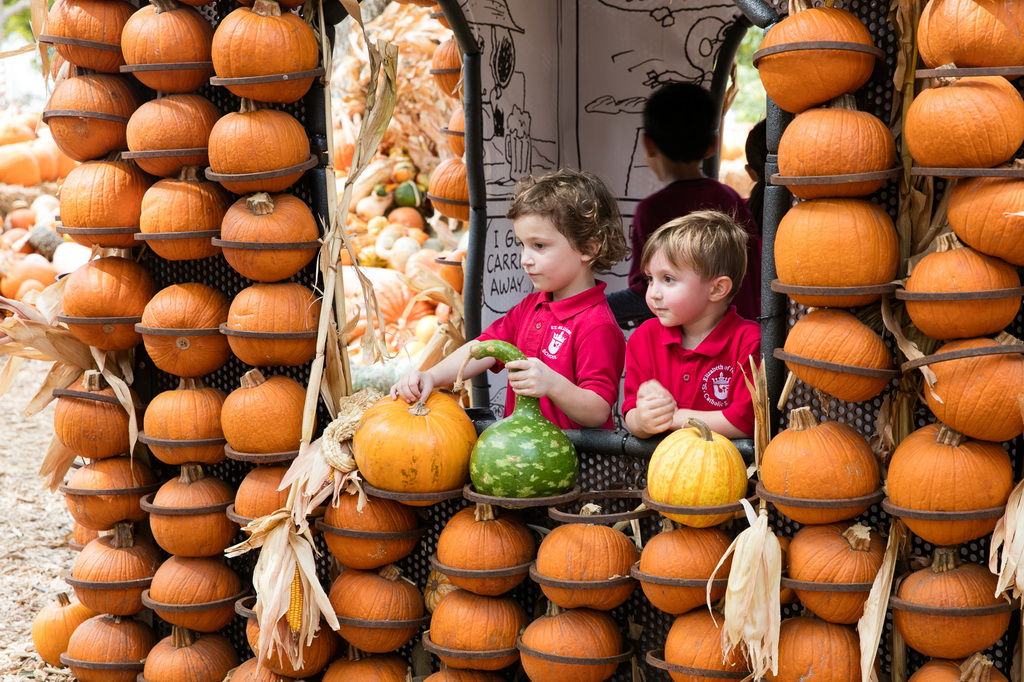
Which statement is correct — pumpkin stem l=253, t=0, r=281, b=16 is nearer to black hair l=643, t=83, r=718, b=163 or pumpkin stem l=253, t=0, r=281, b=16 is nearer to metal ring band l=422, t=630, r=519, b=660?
metal ring band l=422, t=630, r=519, b=660

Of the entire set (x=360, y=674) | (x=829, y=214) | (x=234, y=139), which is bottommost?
(x=360, y=674)

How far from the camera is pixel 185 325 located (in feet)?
10.8

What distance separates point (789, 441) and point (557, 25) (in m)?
3.02

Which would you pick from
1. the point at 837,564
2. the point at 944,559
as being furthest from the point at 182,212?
the point at 944,559

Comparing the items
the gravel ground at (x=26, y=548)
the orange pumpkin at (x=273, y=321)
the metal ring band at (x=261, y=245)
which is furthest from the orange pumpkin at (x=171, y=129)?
the gravel ground at (x=26, y=548)

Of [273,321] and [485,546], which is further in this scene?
[273,321]

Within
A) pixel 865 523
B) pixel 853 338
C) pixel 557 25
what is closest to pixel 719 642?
pixel 865 523

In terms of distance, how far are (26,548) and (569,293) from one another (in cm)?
374

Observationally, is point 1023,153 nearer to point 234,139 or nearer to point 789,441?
point 789,441

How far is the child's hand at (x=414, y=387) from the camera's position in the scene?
3047 mm

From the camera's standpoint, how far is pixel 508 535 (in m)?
2.91

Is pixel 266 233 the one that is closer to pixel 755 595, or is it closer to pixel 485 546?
pixel 485 546

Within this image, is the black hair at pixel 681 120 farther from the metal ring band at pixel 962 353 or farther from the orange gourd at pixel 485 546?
the metal ring band at pixel 962 353

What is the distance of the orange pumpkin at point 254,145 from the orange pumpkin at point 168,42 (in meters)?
0.22
